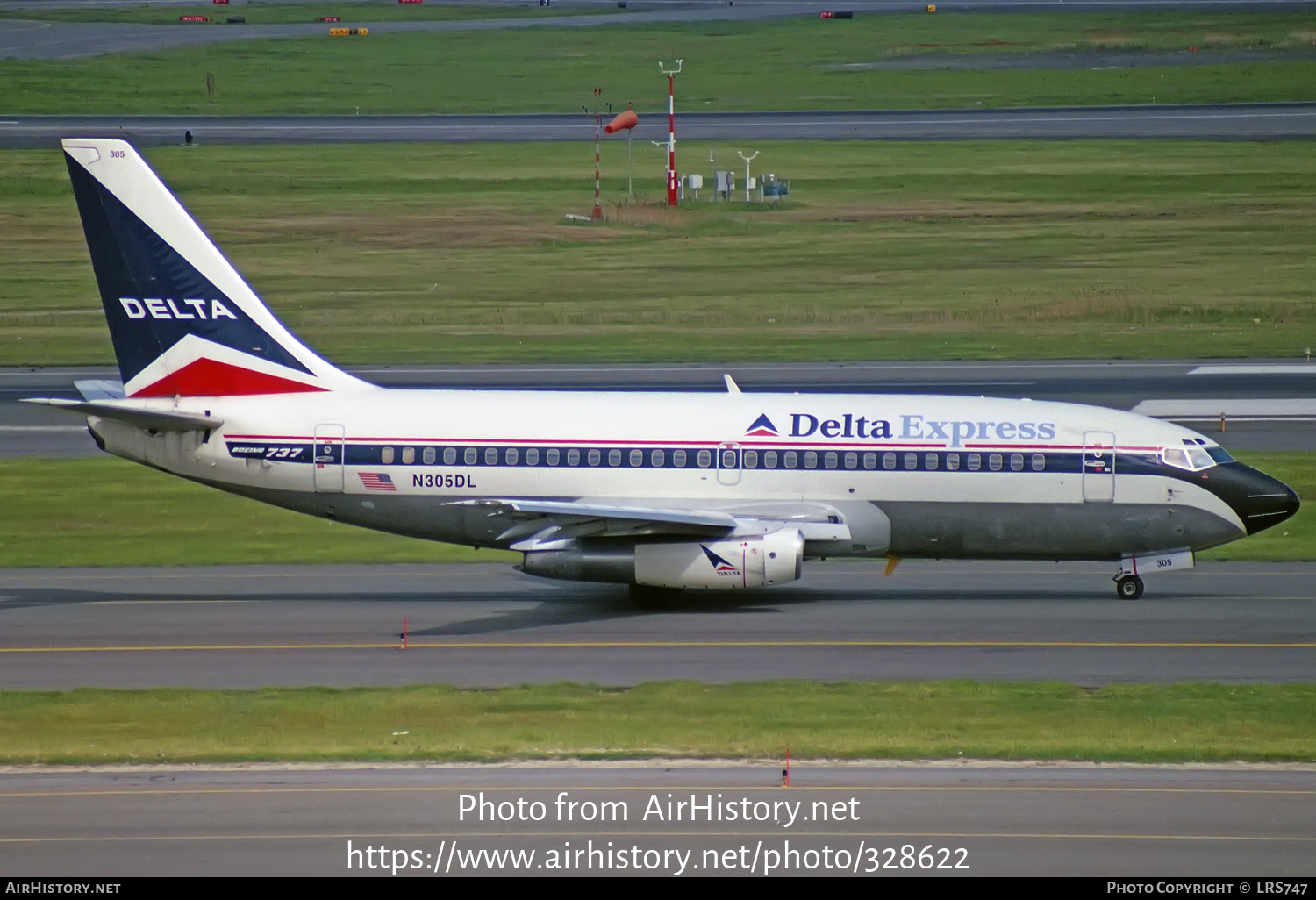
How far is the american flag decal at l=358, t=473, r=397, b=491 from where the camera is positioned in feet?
109

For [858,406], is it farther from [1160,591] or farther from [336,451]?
[336,451]

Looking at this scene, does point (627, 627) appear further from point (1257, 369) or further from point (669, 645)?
point (1257, 369)

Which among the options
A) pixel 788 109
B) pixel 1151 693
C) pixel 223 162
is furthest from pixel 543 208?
pixel 1151 693

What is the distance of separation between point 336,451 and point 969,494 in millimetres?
12056

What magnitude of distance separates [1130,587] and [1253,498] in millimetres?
2815

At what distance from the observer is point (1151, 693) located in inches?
1033

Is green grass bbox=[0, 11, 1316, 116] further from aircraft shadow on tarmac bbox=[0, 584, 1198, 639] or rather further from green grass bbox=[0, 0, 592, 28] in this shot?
aircraft shadow on tarmac bbox=[0, 584, 1198, 639]

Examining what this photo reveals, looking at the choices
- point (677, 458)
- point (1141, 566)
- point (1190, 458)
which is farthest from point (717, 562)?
point (1190, 458)

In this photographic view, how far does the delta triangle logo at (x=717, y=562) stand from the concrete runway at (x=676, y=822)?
9.18 m

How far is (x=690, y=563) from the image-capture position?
32031 mm

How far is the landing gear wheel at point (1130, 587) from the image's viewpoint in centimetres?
3344

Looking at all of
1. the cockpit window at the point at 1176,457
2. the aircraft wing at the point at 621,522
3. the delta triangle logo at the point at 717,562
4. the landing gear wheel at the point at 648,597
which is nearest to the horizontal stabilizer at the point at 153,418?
the aircraft wing at the point at 621,522

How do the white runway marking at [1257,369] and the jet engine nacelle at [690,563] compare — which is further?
the white runway marking at [1257,369]

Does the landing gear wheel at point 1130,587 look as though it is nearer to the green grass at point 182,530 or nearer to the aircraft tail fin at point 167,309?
the green grass at point 182,530
